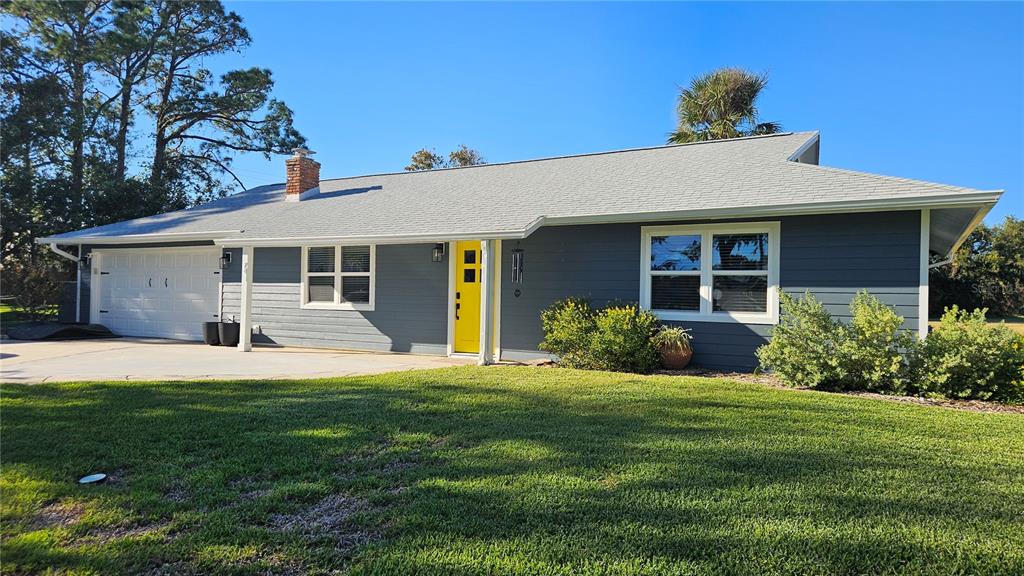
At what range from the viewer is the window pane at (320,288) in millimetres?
11461

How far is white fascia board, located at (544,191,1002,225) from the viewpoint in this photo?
6.83 m

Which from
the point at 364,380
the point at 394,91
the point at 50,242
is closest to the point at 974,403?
the point at 364,380

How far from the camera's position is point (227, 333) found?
11445 mm

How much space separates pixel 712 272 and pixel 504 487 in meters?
6.34

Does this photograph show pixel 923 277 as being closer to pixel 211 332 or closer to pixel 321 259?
pixel 321 259

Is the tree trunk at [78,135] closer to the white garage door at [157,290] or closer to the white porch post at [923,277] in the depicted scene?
the white garage door at [157,290]

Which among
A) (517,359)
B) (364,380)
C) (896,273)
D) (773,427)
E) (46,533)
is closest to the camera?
(46,533)

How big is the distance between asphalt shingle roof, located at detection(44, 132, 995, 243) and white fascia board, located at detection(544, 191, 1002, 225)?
52mm

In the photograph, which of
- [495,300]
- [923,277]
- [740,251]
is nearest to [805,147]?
[740,251]

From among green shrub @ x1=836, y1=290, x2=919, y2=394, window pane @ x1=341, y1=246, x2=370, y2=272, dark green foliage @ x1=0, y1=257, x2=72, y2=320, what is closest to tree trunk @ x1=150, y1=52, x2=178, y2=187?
dark green foliage @ x1=0, y1=257, x2=72, y2=320

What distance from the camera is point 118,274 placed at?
13.6m

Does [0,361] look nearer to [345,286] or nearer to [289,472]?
[345,286]

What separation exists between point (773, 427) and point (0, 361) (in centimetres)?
1048

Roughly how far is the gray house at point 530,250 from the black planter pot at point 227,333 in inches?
24.9
